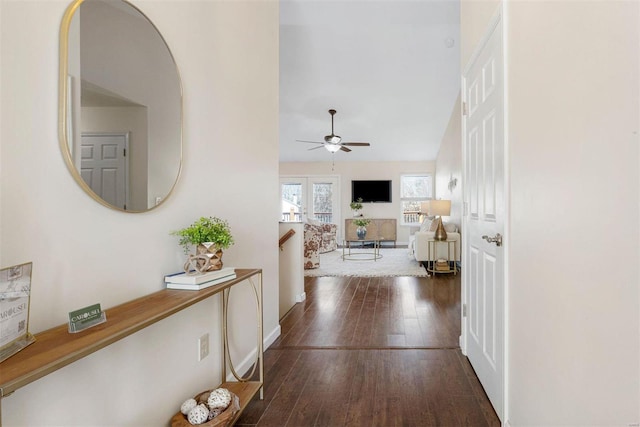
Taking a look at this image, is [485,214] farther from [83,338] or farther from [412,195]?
[412,195]

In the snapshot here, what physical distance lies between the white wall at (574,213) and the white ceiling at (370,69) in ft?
9.65

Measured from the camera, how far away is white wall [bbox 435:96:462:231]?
20.7 feet

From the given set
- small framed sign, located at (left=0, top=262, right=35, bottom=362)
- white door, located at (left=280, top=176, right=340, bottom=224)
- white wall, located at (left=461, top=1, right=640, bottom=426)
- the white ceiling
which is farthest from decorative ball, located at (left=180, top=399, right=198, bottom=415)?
white door, located at (left=280, top=176, right=340, bottom=224)

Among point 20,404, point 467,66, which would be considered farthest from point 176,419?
point 467,66

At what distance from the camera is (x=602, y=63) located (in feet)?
2.84

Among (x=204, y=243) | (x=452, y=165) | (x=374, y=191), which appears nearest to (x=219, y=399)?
(x=204, y=243)

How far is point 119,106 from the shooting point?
125 centimetres

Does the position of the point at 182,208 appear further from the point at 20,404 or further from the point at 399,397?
the point at 399,397

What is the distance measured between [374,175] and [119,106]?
900 cm

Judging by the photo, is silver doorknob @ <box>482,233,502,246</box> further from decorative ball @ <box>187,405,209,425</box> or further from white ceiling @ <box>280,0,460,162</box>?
white ceiling @ <box>280,0,460,162</box>

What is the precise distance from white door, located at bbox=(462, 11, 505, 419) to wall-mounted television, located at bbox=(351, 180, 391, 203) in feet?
23.8

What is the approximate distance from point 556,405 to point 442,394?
0.92 metres

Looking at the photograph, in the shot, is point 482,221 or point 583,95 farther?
point 482,221

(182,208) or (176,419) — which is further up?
(182,208)
